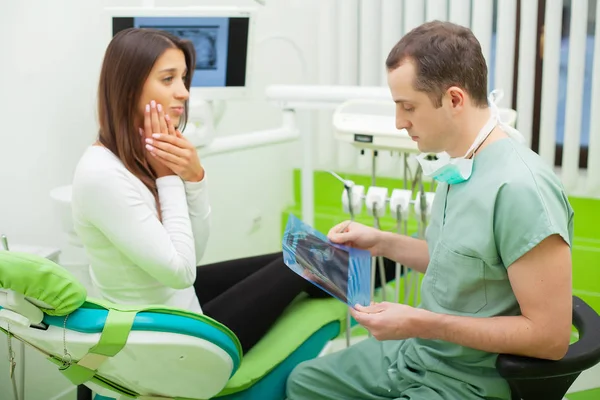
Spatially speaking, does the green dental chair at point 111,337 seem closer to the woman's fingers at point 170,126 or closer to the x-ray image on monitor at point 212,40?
the woman's fingers at point 170,126

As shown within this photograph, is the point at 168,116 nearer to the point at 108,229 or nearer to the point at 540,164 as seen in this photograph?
the point at 108,229

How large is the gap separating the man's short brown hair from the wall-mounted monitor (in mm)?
983

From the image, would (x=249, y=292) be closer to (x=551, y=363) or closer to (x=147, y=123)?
(x=147, y=123)

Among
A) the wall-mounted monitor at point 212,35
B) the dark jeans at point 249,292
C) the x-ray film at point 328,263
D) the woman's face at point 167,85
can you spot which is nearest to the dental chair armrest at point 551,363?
the x-ray film at point 328,263

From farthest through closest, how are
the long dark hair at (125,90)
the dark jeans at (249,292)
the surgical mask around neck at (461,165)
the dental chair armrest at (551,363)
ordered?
the dark jeans at (249,292) → the long dark hair at (125,90) → the surgical mask around neck at (461,165) → the dental chair armrest at (551,363)

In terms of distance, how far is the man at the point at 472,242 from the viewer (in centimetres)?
129

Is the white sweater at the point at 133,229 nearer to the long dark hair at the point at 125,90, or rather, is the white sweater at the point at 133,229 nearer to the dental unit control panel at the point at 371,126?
the long dark hair at the point at 125,90

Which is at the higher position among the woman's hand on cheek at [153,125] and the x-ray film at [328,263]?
the woman's hand on cheek at [153,125]

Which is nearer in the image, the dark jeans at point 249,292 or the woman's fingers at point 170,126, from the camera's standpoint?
the woman's fingers at point 170,126

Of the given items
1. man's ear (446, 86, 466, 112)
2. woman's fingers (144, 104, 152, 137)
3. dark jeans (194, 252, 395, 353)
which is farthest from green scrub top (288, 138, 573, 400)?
woman's fingers (144, 104, 152, 137)

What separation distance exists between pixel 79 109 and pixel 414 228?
5.26ft

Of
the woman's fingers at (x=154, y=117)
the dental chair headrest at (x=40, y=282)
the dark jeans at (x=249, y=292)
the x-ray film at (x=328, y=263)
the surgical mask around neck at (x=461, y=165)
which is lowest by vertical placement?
the dark jeans at (x=249, y=292)

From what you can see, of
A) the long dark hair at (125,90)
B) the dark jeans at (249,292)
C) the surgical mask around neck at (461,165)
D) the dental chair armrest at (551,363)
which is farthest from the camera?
the dark jeans at (249,292)

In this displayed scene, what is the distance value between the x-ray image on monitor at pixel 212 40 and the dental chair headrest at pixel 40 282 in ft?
3.88
